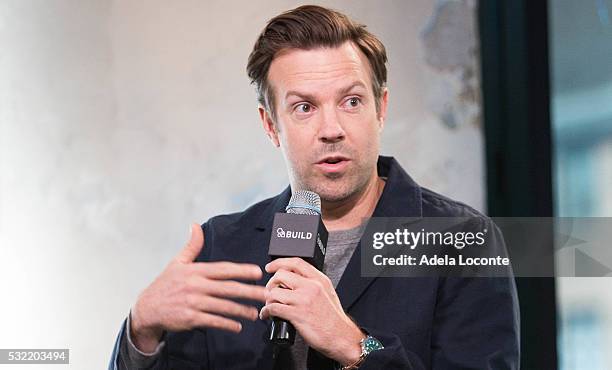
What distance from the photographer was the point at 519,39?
110 inches

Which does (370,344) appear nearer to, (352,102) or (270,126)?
(352,102)

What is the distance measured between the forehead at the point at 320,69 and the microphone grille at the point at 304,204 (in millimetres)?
362

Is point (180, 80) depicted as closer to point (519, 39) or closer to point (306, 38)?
point (306, 38)

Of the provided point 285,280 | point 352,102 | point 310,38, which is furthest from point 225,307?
point 310,38

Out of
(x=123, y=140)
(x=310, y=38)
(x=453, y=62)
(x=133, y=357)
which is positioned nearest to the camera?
(x=133, y=357)

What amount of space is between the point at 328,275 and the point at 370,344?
13.7 inches

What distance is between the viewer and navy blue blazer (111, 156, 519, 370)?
1759 mm

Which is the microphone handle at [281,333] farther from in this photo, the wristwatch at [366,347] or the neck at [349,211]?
the neck at [349,211]

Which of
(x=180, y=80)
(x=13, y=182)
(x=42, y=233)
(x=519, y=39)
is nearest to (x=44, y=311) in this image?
(x=42, y=233)

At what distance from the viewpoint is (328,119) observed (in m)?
1.97

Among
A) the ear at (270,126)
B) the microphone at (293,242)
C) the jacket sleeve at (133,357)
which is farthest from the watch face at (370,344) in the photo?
the ear at (270,126)

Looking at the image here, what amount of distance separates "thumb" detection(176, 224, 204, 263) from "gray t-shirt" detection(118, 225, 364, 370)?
0.22 metres

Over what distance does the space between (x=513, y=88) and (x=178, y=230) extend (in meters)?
1.12

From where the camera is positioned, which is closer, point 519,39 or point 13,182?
point 13,182
